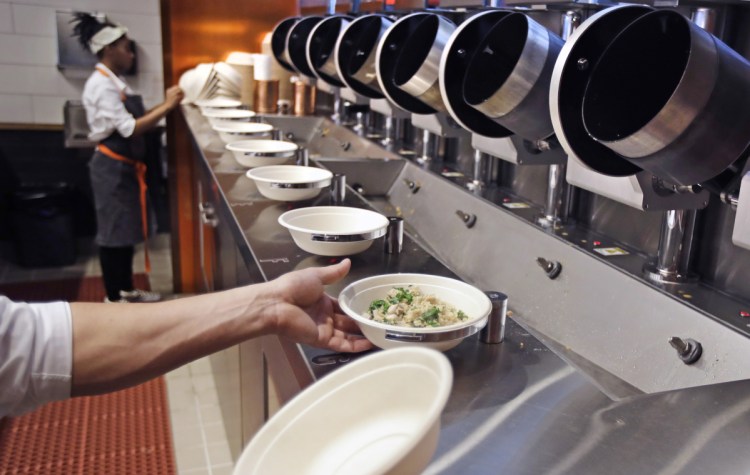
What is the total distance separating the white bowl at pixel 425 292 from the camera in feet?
3.60

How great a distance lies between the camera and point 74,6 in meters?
5.40

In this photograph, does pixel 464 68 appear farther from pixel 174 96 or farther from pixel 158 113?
pixel 174 96

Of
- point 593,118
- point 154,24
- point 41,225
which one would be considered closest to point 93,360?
point 593,118

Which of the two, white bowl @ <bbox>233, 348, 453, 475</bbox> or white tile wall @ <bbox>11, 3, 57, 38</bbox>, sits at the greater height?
white tile wall @ <bbox>11, 3, 57, 38</bbox>

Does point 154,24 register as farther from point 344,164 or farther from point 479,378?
point 479,378

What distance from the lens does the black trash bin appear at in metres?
4.82

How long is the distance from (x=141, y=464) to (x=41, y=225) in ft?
9.30

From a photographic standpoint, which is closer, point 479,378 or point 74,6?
point 479,378

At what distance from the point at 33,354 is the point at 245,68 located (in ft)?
11.9

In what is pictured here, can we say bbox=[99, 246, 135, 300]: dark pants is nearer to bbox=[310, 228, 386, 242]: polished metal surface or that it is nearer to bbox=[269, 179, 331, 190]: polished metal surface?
bbox=[269, 179, 331, 190]: polished metal surface

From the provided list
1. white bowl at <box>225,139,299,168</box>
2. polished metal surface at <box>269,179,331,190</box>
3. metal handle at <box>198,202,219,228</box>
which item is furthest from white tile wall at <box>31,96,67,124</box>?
polished metal surface at <box>269,179,331,190</box>

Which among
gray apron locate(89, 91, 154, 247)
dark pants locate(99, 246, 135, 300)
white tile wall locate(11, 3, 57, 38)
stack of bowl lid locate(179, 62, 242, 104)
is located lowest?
dark pants locate(99, 246, 135, 300)

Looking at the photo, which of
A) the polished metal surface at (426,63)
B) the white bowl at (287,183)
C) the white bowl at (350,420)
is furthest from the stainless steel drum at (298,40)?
the white bowl at (350,420)

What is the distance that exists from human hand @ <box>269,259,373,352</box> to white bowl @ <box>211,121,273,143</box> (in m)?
1.99
